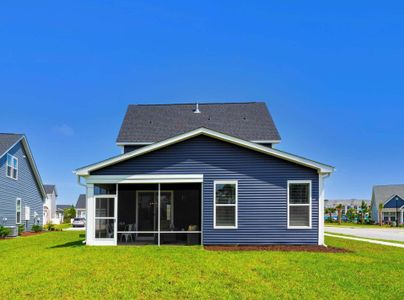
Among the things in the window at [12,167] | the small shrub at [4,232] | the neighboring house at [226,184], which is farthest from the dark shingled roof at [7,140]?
the neighboring house at [226,184]

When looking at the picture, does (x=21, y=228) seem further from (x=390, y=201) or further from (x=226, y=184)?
(x=390, y=201)

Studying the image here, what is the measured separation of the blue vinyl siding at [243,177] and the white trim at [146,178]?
0.54 feet

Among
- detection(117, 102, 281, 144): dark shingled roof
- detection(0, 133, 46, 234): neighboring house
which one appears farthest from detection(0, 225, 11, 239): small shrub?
detection(117, 102, 281, 144): dark shingled roof

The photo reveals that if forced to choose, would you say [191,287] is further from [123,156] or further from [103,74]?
[103,74]

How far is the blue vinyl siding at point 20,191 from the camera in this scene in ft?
81.4

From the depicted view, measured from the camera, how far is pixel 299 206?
16.3 meters

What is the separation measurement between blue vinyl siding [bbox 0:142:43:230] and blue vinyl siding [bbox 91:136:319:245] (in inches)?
448

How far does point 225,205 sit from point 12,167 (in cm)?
1648

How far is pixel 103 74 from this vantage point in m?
21.7

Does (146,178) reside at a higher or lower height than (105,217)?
higher

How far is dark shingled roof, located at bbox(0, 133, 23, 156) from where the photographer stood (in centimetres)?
2495

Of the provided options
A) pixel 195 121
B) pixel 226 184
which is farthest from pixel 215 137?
pixel 195 121

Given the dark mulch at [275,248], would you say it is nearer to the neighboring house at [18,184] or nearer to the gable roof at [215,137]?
the gable roof at [215,137]

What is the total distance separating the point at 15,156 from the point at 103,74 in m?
9.77
